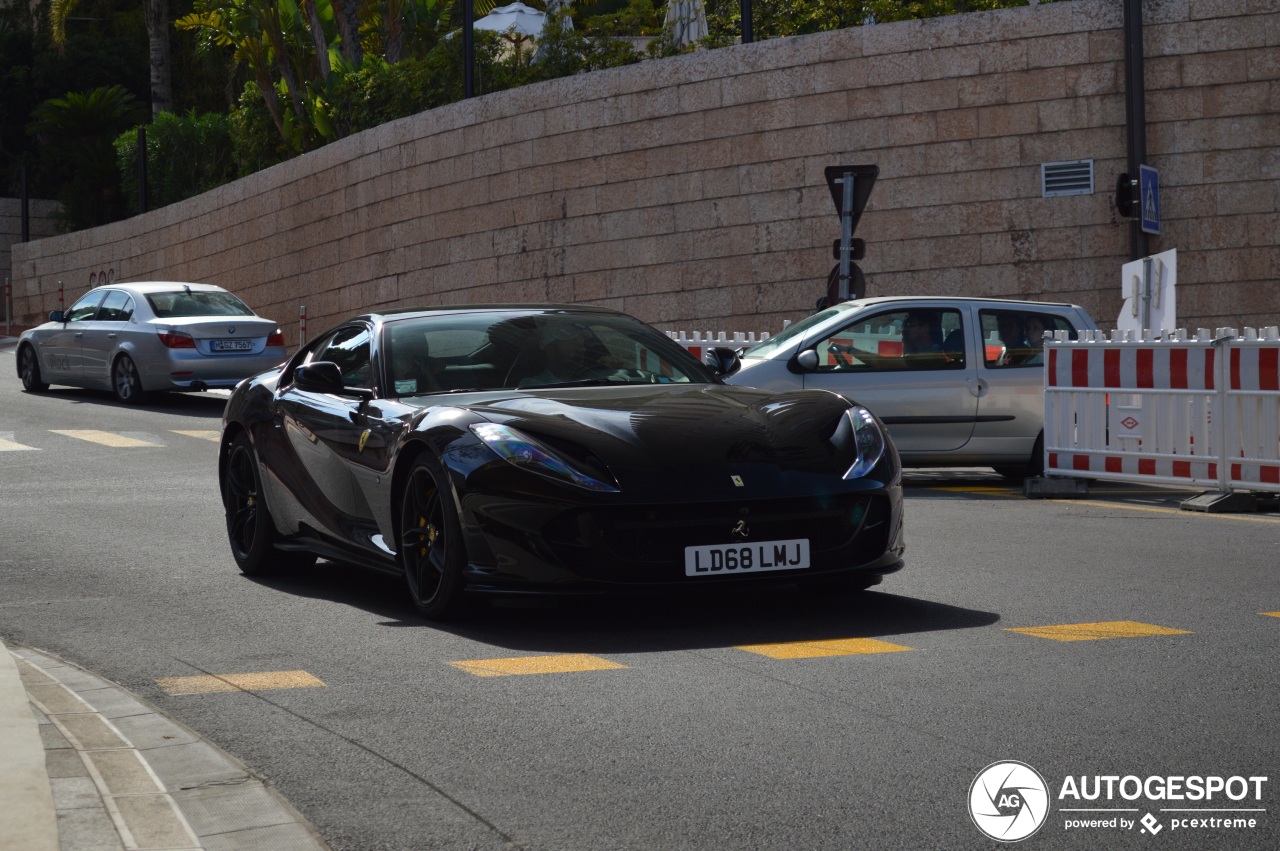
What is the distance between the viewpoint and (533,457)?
6641mm

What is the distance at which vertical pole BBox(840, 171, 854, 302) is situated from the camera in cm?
1805

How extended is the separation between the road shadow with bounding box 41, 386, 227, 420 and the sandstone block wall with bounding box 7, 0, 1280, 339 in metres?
5.72

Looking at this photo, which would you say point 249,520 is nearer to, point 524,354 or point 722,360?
point 524,354

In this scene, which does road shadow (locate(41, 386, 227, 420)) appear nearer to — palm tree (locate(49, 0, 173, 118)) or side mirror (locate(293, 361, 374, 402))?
side mirror (locate(293, 361, 374, 402))

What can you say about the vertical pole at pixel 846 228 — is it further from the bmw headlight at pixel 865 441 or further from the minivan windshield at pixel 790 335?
the bmw headlight at pixel 865 441

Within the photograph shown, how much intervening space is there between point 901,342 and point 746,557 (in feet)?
24.6

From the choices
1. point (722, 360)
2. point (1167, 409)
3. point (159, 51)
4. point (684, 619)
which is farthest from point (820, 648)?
point (159, 51)

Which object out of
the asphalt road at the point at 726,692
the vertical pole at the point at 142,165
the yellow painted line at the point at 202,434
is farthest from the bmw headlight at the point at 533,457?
the vertical pole at the point at 142,165

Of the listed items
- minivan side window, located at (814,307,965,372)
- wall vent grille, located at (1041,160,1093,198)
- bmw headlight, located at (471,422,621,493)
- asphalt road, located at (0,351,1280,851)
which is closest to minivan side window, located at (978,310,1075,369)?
minivan side window, located at (814,307,965,372)

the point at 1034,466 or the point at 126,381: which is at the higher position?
the point at 126,381

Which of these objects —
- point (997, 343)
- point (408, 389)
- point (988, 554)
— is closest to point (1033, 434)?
point (997, 343)

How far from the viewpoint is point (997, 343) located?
14.1 meters

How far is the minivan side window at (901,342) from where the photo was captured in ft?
45.6

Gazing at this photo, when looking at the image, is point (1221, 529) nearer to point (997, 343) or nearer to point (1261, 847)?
point (997, 343)
